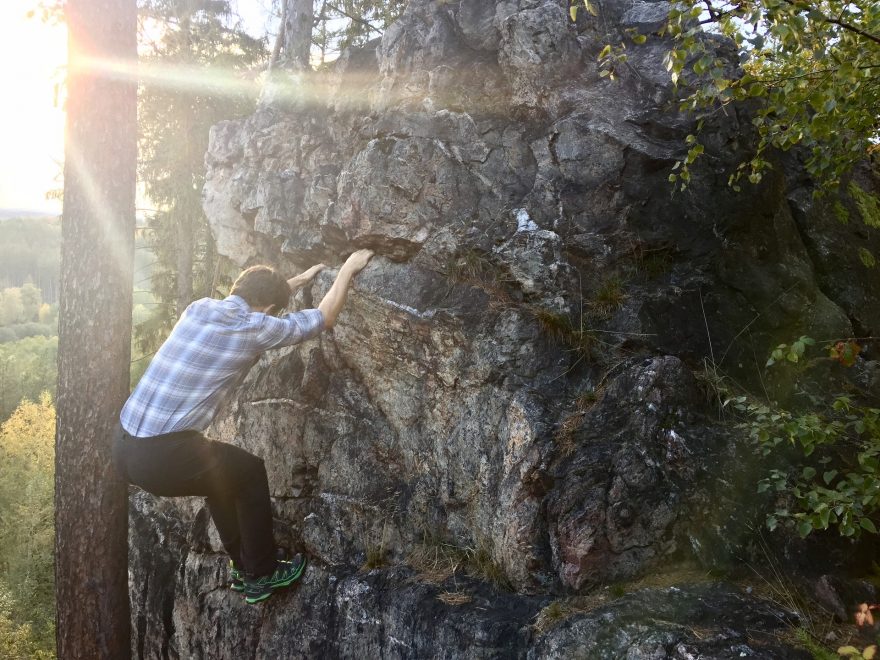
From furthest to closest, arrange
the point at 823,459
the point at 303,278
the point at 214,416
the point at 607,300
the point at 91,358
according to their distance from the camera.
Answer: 1. the point at 303,278
2. the point at 91,358
3. the point at 607,300
4. the point at 214,416
5. the point at 823,459

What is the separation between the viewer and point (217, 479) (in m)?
4.82

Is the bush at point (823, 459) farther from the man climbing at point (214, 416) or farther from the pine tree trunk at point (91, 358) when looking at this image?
the pine tree trunk at point (91, 358)

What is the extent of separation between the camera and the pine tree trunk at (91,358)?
17.9ft

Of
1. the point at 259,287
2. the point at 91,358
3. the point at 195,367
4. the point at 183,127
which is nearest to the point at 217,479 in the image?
the point at 195,367

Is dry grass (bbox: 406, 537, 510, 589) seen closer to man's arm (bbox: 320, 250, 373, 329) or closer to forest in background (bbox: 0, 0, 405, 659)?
man's arm (bbox: 320, 250, 373, 329)

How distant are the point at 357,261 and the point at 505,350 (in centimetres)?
183

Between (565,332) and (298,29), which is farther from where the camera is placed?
(298,29)

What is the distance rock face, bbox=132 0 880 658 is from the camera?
4445mm

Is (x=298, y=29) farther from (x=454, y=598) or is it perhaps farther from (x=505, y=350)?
(x=454, y=598)

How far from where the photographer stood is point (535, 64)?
6.18 m

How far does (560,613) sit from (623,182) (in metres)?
3.79

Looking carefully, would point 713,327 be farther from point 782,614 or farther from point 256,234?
point 256,234

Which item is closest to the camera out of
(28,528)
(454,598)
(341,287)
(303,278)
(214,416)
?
(454,598)

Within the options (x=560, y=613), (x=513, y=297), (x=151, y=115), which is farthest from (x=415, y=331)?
(x=151, y=115)
